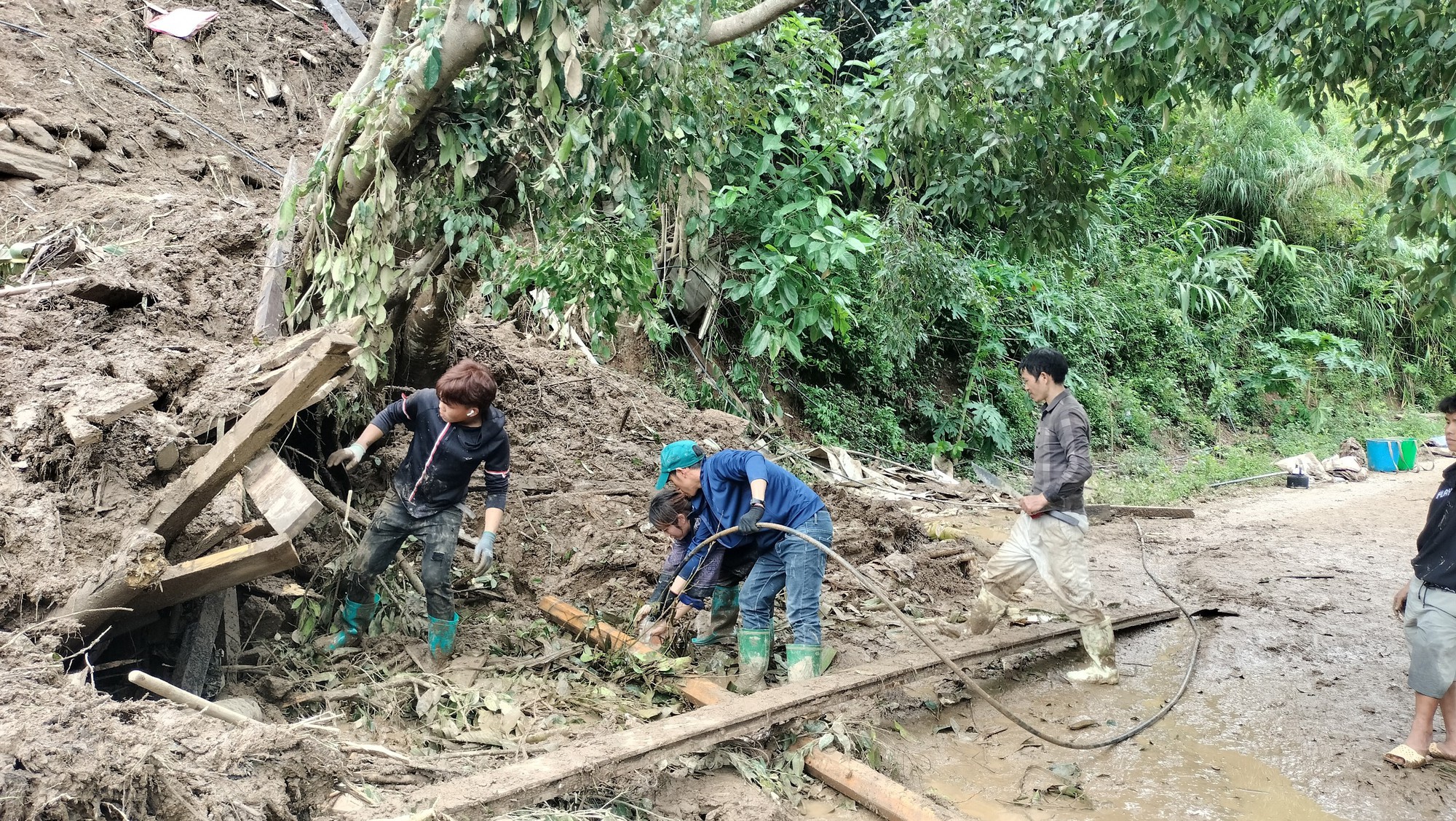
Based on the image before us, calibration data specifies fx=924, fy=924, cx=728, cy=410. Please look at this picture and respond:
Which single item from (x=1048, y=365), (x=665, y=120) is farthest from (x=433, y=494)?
(x=1048, y=365)

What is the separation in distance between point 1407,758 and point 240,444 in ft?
15.8

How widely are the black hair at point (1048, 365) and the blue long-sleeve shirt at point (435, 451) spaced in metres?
2.70

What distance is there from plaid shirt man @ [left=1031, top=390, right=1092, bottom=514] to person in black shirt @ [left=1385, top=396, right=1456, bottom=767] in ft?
4.56

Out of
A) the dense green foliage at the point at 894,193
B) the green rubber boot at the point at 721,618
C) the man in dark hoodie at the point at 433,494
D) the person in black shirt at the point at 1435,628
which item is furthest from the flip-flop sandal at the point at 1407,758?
the man in dark hoodie at the point at 433,494

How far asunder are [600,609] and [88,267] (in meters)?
3.30

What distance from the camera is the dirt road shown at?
143 inches

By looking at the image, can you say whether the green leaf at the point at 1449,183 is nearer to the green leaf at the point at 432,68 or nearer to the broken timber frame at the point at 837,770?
the broken timber frame at the point at 837,770

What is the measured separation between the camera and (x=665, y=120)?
4316 millimetres

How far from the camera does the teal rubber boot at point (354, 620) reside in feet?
15.1

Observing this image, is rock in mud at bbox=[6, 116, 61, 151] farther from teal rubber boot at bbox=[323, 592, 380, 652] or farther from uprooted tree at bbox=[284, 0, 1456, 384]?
teal rubber boot at bbox=[323, 592, 380, 652]

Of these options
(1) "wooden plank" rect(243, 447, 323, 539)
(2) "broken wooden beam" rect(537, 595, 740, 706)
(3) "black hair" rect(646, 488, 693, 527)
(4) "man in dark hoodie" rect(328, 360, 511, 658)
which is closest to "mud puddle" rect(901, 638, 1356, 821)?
(2) "broken wooden beam" rect(537, 595, 740, 706)

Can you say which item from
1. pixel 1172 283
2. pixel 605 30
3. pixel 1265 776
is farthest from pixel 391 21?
pixel 1172 283

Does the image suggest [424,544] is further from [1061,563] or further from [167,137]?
[167,137]

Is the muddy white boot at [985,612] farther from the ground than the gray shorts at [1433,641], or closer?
closer
